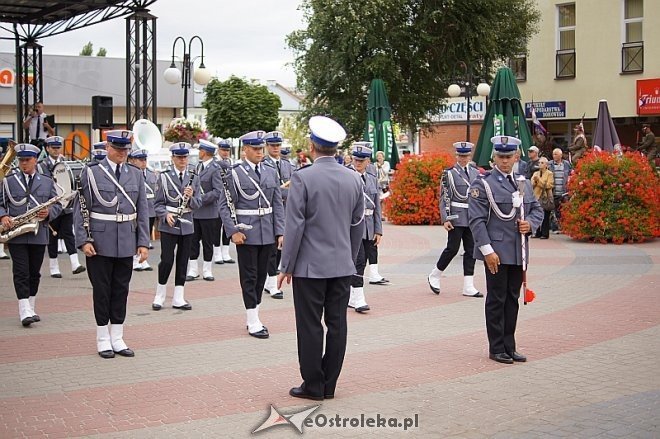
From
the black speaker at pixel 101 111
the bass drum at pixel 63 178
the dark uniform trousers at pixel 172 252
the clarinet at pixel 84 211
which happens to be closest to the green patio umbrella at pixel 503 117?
the black speaker at pixel 101 111

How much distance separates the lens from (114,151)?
8867 millimetres

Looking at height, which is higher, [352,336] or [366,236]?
[366,236]

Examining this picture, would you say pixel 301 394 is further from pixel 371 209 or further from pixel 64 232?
pixel 64 232

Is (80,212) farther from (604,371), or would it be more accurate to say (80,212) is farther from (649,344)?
(649,344)

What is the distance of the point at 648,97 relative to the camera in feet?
105

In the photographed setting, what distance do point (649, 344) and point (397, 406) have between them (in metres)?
3.63

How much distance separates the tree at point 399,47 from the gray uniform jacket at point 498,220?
76.3ft

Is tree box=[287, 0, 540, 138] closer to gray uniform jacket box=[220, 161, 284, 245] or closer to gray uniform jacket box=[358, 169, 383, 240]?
gray uniform jacket box=[358, 169, 383, 240]

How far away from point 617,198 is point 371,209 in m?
8.35

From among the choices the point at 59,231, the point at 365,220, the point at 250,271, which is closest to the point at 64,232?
the point at 59,231

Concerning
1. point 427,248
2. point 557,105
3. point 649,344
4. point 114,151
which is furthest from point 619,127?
point 114,151

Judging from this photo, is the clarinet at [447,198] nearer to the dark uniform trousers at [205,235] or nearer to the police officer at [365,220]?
the police officer at [365,220]

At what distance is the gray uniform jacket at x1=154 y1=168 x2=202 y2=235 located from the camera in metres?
11.3

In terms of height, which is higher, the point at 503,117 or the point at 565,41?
Result: the point at 565,41
